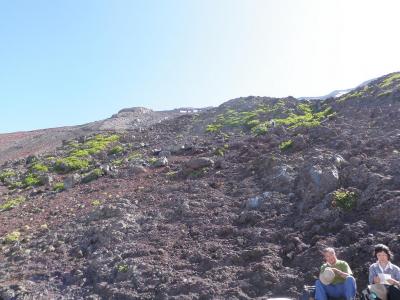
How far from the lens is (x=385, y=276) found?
7.50 meters

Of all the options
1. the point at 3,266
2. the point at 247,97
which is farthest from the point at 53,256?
the point at 247,97

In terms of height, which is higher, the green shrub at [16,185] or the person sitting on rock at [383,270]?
the green shrub at [16,185]

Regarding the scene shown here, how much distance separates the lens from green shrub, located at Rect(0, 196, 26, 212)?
61.4 ft

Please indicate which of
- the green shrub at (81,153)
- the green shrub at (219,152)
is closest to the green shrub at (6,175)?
the green shrub at (81,153)

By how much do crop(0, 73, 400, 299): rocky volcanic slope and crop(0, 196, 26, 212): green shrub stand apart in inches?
3.1

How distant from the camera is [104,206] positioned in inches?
612

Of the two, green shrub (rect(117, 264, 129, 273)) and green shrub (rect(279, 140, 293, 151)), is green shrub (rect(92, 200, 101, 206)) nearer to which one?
green shrub (rect(117, 264, 129, 273))

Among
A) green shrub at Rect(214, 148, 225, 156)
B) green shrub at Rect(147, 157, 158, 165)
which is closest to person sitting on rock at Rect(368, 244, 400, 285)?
green shrub at Rect(214, 148, 225, 156)

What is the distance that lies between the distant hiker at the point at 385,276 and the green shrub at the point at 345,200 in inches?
143

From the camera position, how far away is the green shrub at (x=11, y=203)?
18.7 metres

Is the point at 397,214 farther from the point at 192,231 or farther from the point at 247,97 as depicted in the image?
the point at 247,97

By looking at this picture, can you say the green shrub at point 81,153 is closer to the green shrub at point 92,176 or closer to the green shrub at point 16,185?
the green shrub at point 16,185

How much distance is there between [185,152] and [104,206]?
Answer: 25.9 feet

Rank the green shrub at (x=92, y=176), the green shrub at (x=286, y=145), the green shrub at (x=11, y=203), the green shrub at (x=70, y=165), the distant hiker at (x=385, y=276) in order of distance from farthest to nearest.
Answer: the green shrub at (x=70, y=165), the green shrub at (x=92, y=176), the green shrub at (x=11, y=203), the green shrub at (x=286, y=145), the distant hiker at (x=385, y=276)
